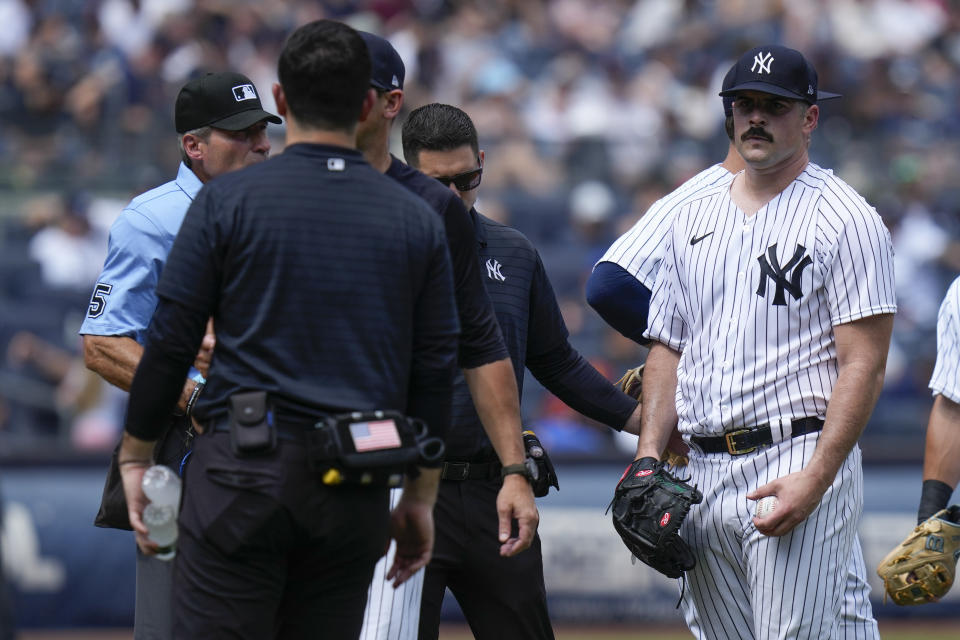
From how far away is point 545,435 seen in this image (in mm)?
10039

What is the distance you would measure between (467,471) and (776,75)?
166 centimetres

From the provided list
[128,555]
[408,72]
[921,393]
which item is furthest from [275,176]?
Answer: [408,72]

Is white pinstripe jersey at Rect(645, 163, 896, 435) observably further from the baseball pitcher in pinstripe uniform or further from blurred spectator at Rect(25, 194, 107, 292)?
blurred spectator at Rect(25, 194, 107, 292)

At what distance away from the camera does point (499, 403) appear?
392 centimetres

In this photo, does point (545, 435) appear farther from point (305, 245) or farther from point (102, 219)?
point (305, 245)

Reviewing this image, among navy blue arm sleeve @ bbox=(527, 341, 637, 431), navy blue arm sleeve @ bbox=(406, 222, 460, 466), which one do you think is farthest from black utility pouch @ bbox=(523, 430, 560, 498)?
navy blue arm sleeve @ bbox=(406, 222, 460, 466)

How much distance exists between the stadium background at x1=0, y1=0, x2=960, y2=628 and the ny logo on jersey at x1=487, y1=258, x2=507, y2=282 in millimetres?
4183

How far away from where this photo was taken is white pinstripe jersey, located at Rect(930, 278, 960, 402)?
4848mm

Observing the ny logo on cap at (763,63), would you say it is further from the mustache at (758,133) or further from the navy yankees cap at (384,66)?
the navy yankees cap at (384,66)

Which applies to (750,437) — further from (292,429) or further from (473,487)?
(292,429)

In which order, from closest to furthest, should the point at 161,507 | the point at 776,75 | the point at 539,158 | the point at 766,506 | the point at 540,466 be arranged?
1. the point at 161,507
2. the point at 766,506
3. the point at 776,75
4. the point at 540,466
5. the point at 539,158

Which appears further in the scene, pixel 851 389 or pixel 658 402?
pixel 658 402

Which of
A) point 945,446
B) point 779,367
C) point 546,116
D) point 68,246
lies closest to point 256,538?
point 779,367

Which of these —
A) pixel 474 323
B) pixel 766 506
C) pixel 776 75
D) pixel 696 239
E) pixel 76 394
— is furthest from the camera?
pixel 76 394
